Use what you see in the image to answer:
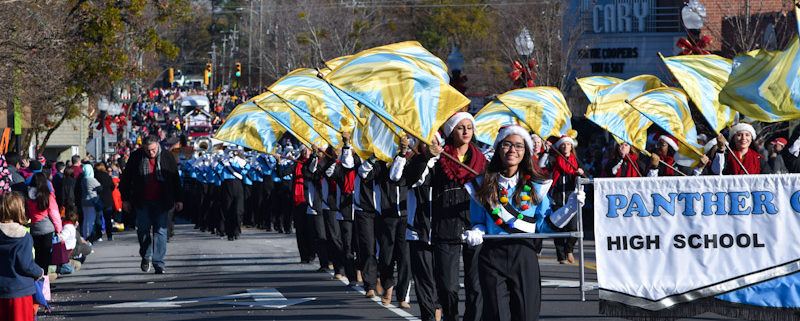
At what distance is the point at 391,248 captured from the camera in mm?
13078

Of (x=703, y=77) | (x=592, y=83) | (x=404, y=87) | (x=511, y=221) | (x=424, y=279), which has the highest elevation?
(x=592, y=83)

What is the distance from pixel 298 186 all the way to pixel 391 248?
6381 millimetres

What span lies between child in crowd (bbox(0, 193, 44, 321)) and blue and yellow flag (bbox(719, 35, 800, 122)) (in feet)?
18.7

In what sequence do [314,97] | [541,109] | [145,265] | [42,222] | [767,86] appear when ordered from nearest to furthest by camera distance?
[767,86] → [42,222] → [314,97] → [145,265] → [541,109]

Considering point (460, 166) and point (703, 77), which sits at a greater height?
point (703, 77)

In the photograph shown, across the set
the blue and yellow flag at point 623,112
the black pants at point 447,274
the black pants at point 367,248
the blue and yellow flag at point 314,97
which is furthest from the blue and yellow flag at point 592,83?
the black pants at point 447,274

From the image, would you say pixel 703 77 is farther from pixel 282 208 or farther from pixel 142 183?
pixel 282 208

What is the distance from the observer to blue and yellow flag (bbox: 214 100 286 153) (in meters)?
20.2

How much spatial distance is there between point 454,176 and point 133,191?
785cm

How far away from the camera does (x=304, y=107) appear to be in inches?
675

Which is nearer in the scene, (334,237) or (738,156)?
(738,156)

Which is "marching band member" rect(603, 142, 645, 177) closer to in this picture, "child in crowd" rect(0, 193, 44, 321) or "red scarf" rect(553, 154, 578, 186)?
"red scarf" rect(553, 154, 578, 186)

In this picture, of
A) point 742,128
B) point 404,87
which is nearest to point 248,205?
point 742,128

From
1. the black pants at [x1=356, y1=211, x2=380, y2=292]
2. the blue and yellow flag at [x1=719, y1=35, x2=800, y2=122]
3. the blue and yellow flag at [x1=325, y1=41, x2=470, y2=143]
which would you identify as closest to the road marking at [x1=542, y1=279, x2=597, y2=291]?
the black pants at [x1=356, y1=211, x2=380, y2=292]
